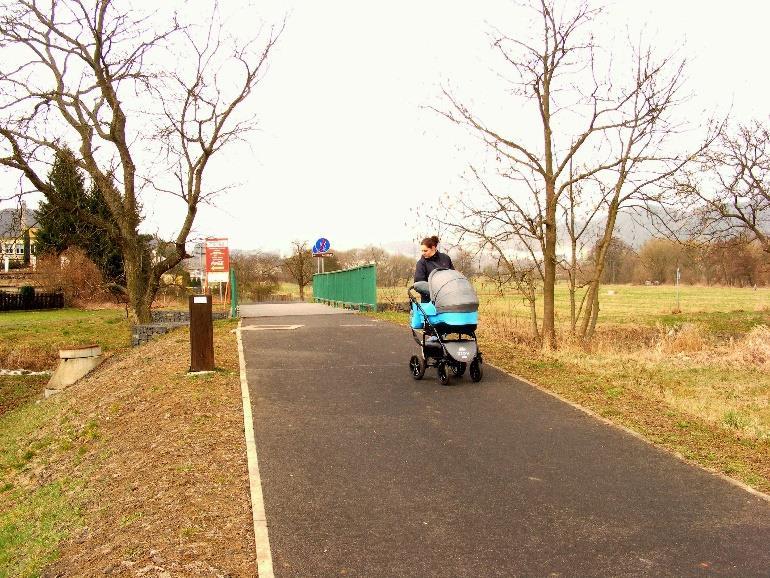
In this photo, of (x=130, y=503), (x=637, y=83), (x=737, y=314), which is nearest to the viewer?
(x=130, y=503)

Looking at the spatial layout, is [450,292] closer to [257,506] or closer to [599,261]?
[257,506]

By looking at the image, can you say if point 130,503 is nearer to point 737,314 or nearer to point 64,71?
point 64,71

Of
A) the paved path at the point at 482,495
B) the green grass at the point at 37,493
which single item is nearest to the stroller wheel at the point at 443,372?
the paved path at the point at 482,495

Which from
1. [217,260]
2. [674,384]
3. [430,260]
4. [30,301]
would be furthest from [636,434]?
[30,301]

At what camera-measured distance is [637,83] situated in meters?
15.3

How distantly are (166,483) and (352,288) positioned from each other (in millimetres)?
22066

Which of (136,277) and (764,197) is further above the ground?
(764,197)

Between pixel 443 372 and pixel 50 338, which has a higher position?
pixel 443 372

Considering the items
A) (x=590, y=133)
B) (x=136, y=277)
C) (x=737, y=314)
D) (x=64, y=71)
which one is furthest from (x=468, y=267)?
(x=737, y=314)

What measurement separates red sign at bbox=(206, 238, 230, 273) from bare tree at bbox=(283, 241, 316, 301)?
91.4 feet

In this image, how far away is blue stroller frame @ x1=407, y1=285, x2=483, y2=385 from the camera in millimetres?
10094

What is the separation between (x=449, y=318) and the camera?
33.1ft

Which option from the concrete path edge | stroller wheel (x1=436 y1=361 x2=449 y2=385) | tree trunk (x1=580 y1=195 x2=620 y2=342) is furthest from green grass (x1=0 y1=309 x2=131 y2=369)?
the concrete path edge

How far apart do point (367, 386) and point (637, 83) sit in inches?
366
